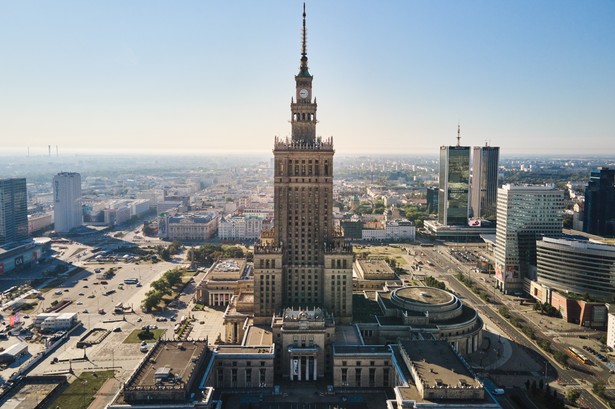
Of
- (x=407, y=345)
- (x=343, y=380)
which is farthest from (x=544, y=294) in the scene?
(x=343, y=380)

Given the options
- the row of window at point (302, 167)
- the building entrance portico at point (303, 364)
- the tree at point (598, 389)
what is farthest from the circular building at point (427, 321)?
the row of window at point (302, 167)

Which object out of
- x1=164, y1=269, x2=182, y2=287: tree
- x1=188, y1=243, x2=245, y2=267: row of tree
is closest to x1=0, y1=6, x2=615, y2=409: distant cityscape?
x1=164, y1=269, x2=182, y2=287: tree

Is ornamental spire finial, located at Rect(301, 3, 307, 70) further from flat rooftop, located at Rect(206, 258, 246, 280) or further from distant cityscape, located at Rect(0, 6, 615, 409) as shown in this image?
flat rooftop, located at Rect(206, 258, 246, 280)

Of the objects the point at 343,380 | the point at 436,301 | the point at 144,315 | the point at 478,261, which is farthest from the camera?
the point at 478,261

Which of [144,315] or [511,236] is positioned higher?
[511,236]

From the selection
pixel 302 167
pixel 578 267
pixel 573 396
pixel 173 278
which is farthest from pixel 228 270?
pixel 578 267

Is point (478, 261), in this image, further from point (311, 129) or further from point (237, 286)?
point (311, 129)
